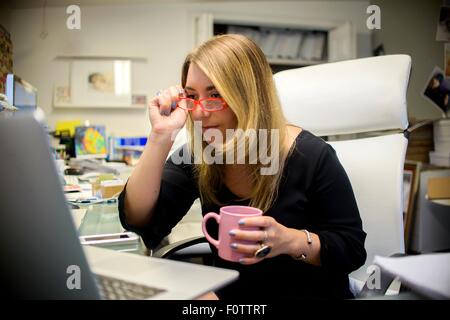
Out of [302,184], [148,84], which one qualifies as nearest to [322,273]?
[302,184]

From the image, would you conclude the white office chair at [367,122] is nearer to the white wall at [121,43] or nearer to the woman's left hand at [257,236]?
the woman's left hand at [257,236]

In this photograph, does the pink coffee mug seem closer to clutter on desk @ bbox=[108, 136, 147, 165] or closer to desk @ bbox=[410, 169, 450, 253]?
clutter on desk @ bbox=[108, 136, 147, 165]

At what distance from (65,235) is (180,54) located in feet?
8.12

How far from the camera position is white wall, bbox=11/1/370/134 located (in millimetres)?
2346

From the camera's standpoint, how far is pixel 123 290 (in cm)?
44

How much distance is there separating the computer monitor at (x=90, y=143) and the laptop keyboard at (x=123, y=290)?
1.79 meters

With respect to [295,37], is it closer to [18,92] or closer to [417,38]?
[417,38]

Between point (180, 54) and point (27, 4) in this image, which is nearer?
point (27, 4)

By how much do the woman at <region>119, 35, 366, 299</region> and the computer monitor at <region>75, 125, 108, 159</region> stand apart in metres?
1.52

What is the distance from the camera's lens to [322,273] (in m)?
0.73

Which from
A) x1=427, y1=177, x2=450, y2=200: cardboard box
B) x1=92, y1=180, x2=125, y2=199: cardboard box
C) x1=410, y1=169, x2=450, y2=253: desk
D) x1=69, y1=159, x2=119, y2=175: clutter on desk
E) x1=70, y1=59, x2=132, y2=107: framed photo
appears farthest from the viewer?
x1=70, y1=59, x2=132, y2=107: framed photo

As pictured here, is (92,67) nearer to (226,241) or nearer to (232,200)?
(232,200)

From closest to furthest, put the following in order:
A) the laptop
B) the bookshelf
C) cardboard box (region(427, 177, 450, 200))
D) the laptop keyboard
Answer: the laptop → the laptop keyboard → cardboard box (region(427, 177, 450, 200)) → the bookshelf

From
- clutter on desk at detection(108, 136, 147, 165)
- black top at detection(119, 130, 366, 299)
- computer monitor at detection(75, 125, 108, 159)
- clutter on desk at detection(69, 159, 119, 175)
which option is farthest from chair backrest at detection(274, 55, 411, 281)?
computer monitor at detection(75, 125, 108, 159)
